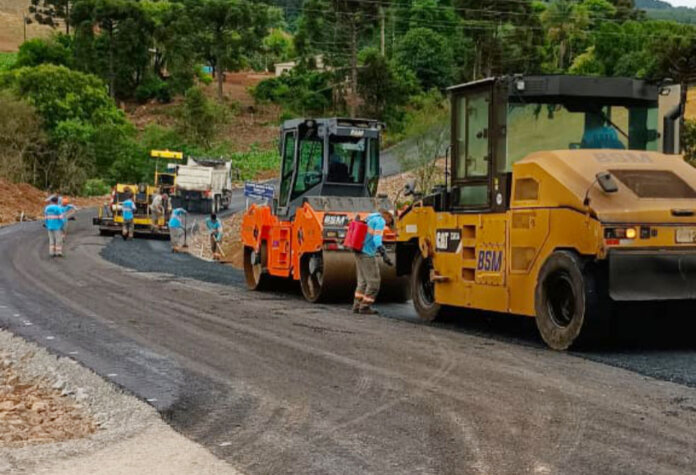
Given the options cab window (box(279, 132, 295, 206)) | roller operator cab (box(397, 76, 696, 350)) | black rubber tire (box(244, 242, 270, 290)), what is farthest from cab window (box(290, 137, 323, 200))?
roller operator cab (box(397, 76, 696, 350))

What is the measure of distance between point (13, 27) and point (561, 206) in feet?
553

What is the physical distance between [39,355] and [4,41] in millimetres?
152208

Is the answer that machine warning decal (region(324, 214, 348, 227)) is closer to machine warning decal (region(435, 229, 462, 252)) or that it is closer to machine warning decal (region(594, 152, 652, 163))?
Answer: machine warning decal (region(435, 229, 462, 252))

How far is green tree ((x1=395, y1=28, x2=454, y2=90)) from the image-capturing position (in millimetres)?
91000

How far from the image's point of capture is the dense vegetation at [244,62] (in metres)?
68.2

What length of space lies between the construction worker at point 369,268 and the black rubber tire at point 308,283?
177 centimetres

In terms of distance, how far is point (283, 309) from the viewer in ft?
53.6

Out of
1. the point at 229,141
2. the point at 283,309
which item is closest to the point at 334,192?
the point at 283,309

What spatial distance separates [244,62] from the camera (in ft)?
306

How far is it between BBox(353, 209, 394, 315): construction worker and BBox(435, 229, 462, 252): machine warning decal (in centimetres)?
230

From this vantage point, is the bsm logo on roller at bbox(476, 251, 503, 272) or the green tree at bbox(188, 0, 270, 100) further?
the green tree at bbox(188, 0, 270, 100)

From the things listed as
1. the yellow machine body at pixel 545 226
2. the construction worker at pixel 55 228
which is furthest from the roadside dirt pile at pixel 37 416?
the construction worker at pixel 55 228

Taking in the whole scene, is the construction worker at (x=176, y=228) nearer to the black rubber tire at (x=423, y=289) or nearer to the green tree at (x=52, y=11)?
the black rubber tire at (x=423, y=289)

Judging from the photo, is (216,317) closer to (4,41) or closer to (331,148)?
(331,148)
